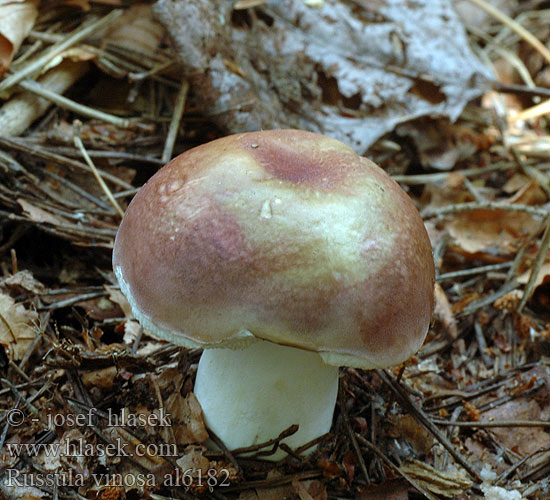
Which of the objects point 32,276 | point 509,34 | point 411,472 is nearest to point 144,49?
point 32,276

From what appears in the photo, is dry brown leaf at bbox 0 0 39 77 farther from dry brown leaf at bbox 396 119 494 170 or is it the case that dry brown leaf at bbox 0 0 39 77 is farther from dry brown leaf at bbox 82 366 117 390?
dry brown leaf at bbox 396 119 494 170

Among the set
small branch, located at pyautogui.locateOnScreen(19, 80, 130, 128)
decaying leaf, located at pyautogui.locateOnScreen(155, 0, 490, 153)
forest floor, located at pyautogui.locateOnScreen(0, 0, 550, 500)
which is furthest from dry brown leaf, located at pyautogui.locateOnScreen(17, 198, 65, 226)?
decaying leaf, located at pyautogui.locateOnScreen(155, 0, 490, 153)

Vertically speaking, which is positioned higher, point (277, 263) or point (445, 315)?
point (277, 263)

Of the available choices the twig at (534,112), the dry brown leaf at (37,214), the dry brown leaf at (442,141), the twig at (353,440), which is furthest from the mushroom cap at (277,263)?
the twig at (534,112)

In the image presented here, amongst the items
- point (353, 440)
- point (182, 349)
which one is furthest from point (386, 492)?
point (182, 349)

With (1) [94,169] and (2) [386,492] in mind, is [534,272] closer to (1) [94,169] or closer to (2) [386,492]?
(2) [386,492]

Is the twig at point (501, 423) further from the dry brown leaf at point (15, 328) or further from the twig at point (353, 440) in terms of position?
the dry brown leaf at point (15, 328)
